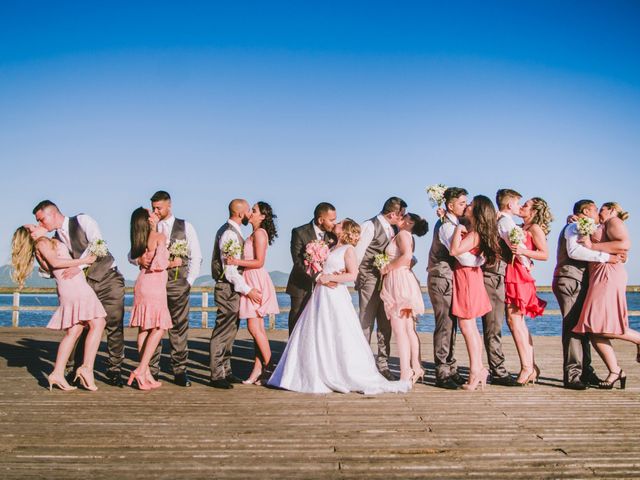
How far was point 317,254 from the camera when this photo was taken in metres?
5.85

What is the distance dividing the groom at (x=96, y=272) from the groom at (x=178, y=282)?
0.42 metres

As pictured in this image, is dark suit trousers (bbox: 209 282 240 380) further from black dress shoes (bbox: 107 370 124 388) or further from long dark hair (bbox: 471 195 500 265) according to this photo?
long dark hair (bbox: 471 195 500 265)

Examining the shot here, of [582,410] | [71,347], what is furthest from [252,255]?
[582,410]

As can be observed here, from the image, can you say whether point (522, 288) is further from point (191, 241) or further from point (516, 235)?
point (191, 241)

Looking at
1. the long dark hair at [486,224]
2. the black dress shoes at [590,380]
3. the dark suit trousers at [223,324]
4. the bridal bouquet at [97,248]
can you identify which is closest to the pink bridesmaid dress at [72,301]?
the bridal bouquet at [97,248]

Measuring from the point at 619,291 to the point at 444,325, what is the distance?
175 cm

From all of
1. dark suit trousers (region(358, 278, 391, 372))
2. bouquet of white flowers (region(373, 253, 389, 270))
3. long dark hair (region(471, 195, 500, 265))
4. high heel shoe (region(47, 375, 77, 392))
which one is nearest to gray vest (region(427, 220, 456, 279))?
long dark hair (region(471, 195, 500, 265))

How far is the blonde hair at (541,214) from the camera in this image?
5750 mm

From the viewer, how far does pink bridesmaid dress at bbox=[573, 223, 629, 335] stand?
5.38 meters

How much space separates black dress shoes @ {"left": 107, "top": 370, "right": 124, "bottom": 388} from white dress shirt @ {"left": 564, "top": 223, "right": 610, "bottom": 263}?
4.77 metres

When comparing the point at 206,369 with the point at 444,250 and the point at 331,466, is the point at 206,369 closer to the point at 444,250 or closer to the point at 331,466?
the point at 444,250

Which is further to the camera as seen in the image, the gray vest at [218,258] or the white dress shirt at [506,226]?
the gray vest at [218,258]

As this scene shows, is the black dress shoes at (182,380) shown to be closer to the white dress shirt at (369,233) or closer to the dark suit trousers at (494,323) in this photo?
the white dress shirt at (369,233)

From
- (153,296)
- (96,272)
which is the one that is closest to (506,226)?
(153,296)
